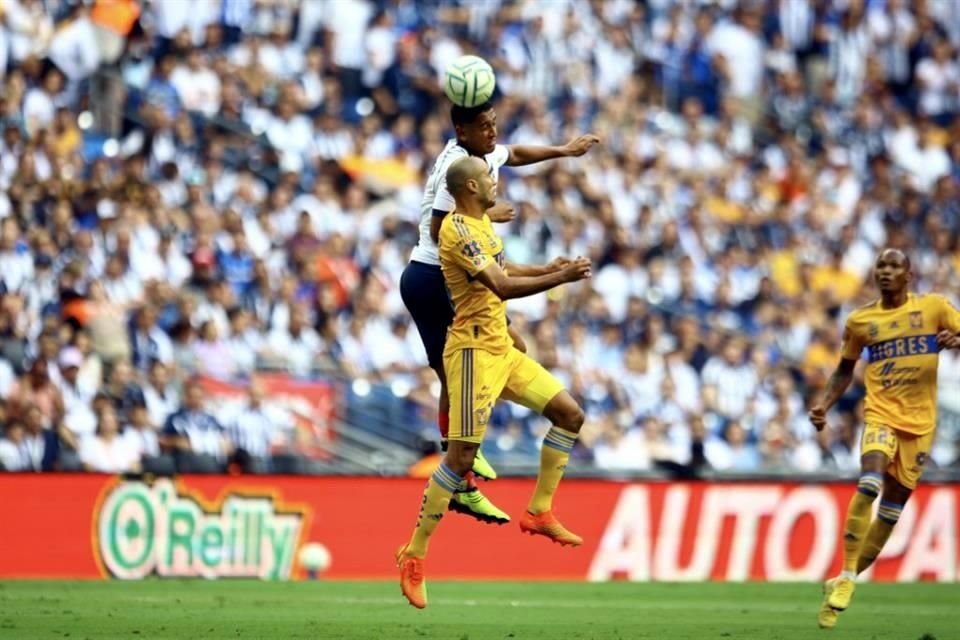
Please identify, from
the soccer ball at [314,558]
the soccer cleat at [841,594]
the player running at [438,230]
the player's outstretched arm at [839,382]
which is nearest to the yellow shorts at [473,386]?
the player running at [438,230]

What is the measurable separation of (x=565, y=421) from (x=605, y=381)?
9.56m

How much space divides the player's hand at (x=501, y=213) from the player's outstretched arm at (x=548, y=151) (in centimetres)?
74

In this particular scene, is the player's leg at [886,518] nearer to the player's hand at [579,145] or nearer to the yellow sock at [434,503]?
the player's hand at [579,145]

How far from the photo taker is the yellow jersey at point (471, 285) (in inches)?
518

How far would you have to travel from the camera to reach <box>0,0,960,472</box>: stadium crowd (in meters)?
21.6

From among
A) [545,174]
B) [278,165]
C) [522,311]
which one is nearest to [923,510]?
[522,311]

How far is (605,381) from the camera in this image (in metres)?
23.4

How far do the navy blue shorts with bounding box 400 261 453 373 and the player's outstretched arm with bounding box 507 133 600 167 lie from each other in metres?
1.13

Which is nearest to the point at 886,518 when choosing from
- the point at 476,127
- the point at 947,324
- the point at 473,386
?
the point at 947,324

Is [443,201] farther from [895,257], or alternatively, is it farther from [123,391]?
[123,391]

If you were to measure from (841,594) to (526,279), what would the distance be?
4065mm

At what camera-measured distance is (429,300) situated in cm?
1395

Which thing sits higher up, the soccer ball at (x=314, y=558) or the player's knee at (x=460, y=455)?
the player's knee at (x=460, y=455)

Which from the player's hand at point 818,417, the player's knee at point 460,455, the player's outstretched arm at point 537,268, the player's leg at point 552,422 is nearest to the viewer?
the player's outstretched arm at point 537,268
